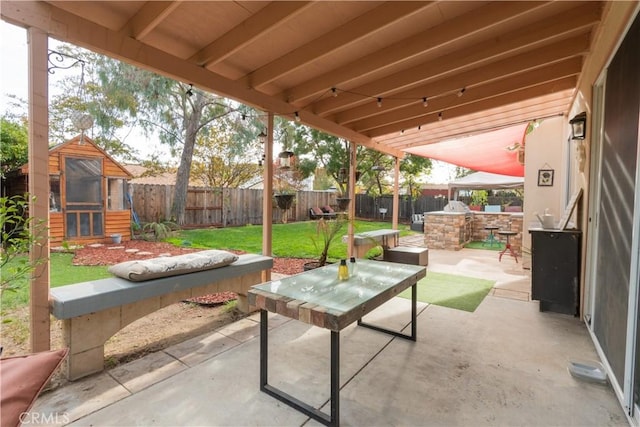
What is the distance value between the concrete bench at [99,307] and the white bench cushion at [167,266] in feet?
0.15

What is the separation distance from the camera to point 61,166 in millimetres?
6852

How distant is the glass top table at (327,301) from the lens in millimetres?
1812

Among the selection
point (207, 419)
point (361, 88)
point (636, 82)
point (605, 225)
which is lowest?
point (207, 419)

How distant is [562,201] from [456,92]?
3.24 metres

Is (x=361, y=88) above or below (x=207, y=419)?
above

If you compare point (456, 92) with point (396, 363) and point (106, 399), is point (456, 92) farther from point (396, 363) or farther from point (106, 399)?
point (106, 399)

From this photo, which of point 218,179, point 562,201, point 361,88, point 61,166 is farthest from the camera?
point 218,179

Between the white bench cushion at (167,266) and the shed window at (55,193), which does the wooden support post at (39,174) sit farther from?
the shed window at (55,193)

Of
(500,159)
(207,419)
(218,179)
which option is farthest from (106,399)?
(218,179)

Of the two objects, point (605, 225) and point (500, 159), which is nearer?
point (605, 225)

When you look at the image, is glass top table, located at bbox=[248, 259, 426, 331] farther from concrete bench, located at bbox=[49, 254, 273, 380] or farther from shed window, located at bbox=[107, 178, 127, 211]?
shed window, located at bbox=[107, 178, 127, 211]

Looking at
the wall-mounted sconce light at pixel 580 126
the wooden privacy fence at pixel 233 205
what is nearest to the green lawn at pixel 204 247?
the wooden privacy fence at pixel 233 205

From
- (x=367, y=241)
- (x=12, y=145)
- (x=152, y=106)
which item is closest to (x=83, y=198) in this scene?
(x=12, y=145)

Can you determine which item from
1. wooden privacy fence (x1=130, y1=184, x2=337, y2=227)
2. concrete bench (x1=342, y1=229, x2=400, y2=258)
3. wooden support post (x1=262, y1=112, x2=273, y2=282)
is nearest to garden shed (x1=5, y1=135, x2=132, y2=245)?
wooden privacy fence (x1=130, y1=184, x2=337, y2=227)
